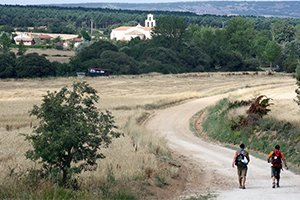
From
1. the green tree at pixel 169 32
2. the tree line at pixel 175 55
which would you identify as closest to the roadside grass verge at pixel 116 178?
the tree line at pixel 175 55

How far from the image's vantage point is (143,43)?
4783 inches

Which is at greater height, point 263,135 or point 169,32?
point 263,135

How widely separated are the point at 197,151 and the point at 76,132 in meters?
17.4

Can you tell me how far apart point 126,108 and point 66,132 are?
39.7 metres

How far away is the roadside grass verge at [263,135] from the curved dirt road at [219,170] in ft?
4.03

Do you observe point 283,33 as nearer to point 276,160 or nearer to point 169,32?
point 169,32

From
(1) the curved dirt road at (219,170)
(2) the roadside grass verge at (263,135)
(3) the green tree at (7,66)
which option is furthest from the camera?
(3) the green tree at (7,66)

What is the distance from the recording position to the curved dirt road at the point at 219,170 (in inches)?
809

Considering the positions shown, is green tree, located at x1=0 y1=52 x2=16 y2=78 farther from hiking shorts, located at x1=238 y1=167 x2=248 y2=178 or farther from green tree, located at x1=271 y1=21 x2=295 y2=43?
hiking shorts, located at x1=238 y1=167 x2=248 y2=178

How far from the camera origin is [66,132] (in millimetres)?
16922

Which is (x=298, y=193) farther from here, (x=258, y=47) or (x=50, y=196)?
(x=258, y=47)

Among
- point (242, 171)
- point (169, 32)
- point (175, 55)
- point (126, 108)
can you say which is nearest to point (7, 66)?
point (175, 55)

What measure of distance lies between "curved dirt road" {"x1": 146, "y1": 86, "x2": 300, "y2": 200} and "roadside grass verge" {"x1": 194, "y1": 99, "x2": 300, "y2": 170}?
4.03ft

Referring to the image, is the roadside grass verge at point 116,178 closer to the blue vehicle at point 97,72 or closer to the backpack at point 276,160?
the backpack at point 276,160
